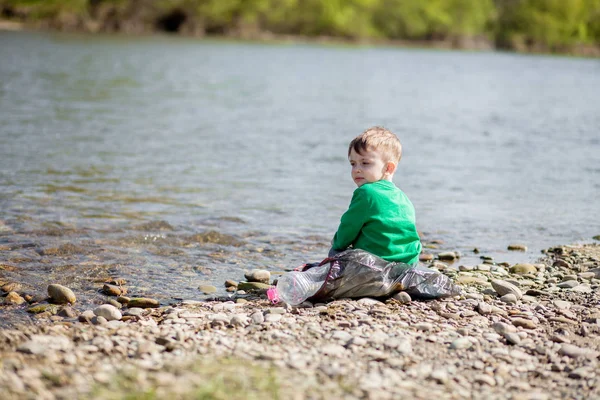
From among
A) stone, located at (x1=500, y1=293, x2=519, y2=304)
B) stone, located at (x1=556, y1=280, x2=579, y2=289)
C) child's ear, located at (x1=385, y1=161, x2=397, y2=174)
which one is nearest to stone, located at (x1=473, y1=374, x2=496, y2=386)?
stone, located at (x1=500, y1=293, x2=519, y2=304)

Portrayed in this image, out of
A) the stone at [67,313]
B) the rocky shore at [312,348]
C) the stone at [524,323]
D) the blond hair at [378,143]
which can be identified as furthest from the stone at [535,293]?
the stone at [67,313]

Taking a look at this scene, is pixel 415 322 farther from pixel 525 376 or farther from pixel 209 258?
pixel 209 258

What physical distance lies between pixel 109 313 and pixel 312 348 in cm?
195

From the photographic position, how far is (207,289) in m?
7.42

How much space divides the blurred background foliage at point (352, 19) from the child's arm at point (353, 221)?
80690 mm

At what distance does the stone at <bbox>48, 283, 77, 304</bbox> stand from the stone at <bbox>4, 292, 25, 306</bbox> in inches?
10.0

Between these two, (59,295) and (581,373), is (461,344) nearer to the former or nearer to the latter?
(581,373)

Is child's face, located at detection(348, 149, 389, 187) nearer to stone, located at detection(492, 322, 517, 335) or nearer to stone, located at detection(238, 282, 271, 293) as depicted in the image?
stone, located at detection(238, 282, 271, 293)

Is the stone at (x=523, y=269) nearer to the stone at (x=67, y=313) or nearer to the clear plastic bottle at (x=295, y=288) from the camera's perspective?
the clear plastic bottle at (x=295, y=288)

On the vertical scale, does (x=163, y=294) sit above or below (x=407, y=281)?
below

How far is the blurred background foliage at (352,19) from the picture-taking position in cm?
8319

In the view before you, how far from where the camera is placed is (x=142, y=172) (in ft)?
44.3

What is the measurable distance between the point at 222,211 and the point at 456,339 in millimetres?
5981

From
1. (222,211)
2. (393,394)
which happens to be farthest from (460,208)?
(393,394)
